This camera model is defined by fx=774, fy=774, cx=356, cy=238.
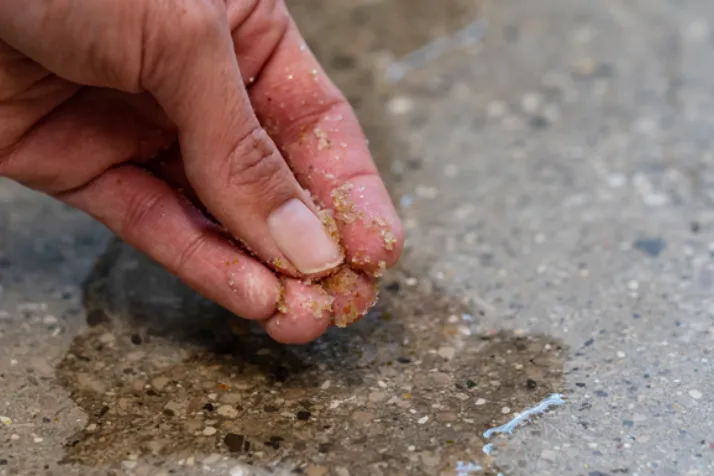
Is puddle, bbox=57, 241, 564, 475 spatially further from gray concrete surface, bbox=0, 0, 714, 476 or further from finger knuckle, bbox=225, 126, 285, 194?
finger knuckle, bbox=225, 126, 285, 194

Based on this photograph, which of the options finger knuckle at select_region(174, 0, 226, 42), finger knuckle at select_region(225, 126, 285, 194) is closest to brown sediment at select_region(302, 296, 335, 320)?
finger knuckle at select_region(225, 126, 285, 194)

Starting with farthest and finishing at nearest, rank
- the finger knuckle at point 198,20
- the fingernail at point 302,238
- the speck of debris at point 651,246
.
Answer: the speck of debris at point 651,246 → the fingernail at point 302,238 → the finger knuckle at point 198,20

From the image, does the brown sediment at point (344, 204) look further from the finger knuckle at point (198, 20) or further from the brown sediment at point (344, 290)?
the finger knuckle at point (198, 20)

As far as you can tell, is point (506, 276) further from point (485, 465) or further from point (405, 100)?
point (405, 100)

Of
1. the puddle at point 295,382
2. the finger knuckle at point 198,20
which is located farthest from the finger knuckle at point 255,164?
the puddle at point 295,382

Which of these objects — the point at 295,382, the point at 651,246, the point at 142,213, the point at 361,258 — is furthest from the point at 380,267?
the point at 651,246

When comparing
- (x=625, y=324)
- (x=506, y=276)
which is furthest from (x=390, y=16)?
(x=625, y=324)
